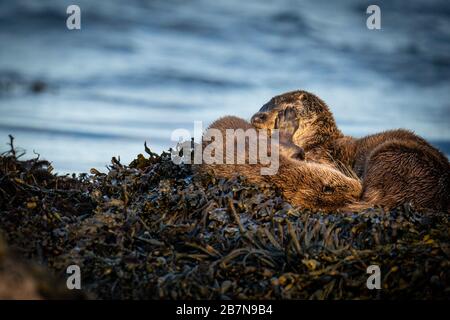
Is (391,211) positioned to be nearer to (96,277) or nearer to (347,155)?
(347,155)

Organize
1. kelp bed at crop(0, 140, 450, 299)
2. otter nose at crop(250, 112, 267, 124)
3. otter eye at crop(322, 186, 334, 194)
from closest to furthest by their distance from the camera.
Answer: kelp bed at crop(0, 140, 450, 299)
otter eye at crop(322, 186, 334, 194)
otter nose at crop(250, 112, 267, 124)

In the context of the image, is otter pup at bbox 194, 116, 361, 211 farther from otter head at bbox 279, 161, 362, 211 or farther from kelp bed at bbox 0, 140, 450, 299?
kelp bed at bbox 0, 140, 450, 299

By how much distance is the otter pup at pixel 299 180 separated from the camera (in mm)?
5293

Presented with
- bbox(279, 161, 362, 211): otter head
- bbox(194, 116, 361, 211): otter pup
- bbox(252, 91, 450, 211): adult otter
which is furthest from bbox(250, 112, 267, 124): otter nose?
bbox(279, 161, 362, 211): otter head

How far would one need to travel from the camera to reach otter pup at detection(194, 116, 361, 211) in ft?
17.4

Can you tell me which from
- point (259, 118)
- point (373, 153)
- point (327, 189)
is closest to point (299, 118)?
point (259, 118)

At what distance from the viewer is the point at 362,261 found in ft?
12.8

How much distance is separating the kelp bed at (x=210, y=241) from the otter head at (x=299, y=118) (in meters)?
1.52

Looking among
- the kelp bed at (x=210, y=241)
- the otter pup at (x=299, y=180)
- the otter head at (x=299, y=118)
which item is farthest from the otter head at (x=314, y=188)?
the otter head at (x=299, y=118)

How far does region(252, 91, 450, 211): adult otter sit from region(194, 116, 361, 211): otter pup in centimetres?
27

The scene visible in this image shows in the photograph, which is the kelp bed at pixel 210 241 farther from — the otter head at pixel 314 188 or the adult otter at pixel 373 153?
the adult otter at pixel 373 153

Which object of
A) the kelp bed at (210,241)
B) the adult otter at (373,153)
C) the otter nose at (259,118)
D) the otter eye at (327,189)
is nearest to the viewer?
the kelp bed at (210,241)

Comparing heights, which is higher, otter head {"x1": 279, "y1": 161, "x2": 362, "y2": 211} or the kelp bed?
otter head {"x1": 279, "y1": 161, "x2": 362, "y2": 211}

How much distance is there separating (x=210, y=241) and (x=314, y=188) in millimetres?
→ 1568
